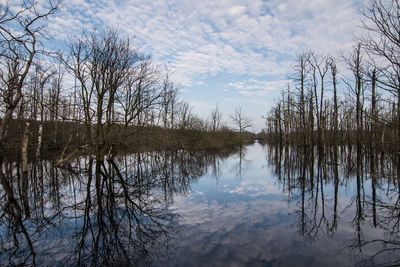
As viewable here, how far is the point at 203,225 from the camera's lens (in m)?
4.96

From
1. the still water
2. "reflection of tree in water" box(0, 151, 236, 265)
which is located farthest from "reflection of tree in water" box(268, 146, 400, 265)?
"reflection of tree in water" box(0, 151, 236, 265)

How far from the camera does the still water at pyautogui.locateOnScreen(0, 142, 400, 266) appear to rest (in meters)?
3.53

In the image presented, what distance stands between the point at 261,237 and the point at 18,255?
430 cm

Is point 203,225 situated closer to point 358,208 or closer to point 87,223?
point 87,223

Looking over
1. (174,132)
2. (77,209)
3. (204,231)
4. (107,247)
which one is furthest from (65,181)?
(174,132)

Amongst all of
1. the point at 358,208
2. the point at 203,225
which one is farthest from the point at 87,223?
the point at 358,208

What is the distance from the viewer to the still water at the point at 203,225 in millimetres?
3527

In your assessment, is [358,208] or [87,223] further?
[358,208]

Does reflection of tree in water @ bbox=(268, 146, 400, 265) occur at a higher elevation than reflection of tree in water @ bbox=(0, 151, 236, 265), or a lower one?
higher

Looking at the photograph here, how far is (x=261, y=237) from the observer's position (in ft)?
14.0

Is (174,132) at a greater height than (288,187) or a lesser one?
greater

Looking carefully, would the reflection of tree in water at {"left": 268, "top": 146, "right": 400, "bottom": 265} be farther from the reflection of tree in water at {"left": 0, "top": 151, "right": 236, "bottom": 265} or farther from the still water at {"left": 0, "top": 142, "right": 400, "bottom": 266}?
the reflection of tree in water at {"left": 0, "top": 151, "right": 236, "bottom": 265}

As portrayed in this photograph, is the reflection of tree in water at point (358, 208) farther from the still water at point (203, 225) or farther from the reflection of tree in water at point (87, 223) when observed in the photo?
the reflection of tree in water at point (87, 223)

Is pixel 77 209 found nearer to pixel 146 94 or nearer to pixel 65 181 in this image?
pixel 65 181
